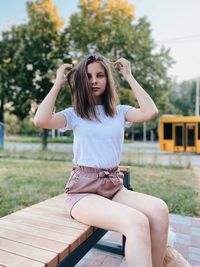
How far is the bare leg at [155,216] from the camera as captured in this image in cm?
167

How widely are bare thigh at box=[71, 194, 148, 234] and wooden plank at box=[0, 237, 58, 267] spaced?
394 millimetres

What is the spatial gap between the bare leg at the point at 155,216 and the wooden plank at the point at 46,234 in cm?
41

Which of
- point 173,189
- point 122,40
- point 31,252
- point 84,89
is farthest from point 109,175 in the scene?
point 122,40

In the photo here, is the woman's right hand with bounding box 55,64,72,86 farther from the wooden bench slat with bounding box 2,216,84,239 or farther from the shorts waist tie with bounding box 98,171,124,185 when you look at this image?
the wooden bench slat with bounding box 2,216,84,239

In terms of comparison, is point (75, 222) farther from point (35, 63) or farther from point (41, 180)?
point (35, 63)

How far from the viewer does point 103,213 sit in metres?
1.67

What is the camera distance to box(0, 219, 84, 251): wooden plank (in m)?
1.54

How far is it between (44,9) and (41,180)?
1155 cm

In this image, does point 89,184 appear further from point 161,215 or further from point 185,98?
point 185,98

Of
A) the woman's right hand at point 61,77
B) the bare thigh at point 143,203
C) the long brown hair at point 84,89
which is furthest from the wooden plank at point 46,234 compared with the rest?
the woman's right hand at point 61,77

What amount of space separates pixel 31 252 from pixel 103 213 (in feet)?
1.53

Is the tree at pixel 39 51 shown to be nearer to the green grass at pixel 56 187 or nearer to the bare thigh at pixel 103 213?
the green grass at pixel 56 187

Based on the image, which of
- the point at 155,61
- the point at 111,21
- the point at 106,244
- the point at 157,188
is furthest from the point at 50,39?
the point at 106,244

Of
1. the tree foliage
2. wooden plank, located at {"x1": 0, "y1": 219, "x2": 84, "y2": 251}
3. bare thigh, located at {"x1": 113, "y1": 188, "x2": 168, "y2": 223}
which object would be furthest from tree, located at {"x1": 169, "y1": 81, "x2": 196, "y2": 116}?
wooden plank, located at {"x1": 0, "y1": 219, "x2": 84, "y2": 251}
